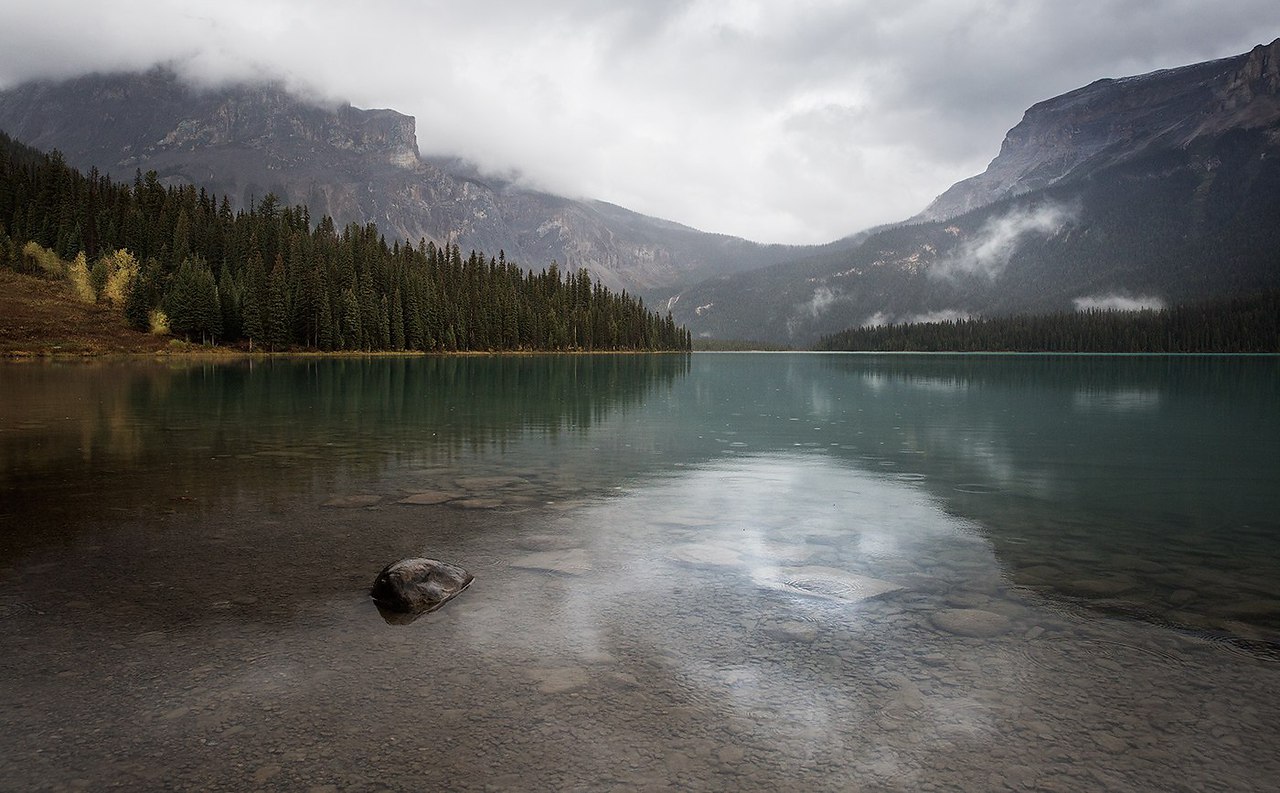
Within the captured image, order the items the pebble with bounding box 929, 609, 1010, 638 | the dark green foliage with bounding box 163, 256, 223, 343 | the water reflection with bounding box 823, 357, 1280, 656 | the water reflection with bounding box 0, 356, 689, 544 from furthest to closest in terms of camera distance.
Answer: the dark green foliage with bounding box 163, 256, 223, 343, the water reflection with bounding box 0, 356, 689, 544, the water reflection with bounding box 823, 357, 1280, 656, the pebble with bounding box 929, 609, 1010, 638

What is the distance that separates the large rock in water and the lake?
0.32m

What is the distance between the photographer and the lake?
6.84 m

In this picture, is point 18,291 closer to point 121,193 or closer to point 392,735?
point 121,193

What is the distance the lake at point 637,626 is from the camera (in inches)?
269

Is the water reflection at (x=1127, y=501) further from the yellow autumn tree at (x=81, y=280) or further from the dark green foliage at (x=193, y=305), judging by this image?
the yellow autumn tree at (x=81, y=280)

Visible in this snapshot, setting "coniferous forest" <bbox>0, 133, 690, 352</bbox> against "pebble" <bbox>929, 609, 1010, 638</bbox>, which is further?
"coniferous forest" <bbox>0, 133, 690, 352</bbox>

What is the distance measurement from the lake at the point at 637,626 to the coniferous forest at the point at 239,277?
134 meters

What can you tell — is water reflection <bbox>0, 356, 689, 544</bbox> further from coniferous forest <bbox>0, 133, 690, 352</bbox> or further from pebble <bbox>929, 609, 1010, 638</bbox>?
coniferous forest <bbox>0, 133, 690, 352</bbox>

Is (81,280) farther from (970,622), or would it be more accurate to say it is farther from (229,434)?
(970,622)

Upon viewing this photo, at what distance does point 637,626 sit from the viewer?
399 inches

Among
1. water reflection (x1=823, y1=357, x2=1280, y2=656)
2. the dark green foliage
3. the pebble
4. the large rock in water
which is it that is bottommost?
water reflection (x1=823, y1=357, x2=1280, y2=656)

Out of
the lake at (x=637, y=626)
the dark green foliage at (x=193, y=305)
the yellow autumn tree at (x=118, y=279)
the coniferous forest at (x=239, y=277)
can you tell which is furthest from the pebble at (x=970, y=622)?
the yellow autumn tree at (x=118, y=279)

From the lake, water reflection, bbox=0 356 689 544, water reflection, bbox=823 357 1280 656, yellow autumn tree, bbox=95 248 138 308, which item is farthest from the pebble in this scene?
yellow autumn tree, bbox=95 248 138 308

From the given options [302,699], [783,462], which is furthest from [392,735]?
[783,462]
